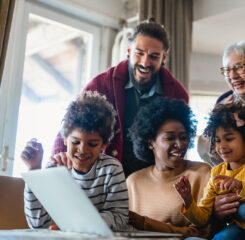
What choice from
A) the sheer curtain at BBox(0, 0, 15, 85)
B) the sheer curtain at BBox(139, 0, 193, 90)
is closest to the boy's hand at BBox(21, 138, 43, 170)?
the sheer curtain at BBox(0, 0, 15, 85)

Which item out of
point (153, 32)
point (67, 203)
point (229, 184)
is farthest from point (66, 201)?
point (153, 32)

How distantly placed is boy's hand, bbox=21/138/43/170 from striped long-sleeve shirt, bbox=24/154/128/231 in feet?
0.30

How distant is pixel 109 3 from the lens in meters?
3.58

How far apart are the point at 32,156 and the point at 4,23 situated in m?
1.52

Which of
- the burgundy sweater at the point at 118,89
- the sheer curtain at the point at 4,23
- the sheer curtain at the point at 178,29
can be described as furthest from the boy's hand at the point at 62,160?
the sheer curtain at the point at 178,29

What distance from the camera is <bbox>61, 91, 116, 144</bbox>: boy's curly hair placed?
1415 millimetres

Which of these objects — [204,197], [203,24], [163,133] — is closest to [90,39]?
[203,24]

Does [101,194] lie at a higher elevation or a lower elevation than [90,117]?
lower

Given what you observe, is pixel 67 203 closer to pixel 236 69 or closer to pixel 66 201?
pixel 66 201

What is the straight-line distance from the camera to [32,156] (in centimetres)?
133

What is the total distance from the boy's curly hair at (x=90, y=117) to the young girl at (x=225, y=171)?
12.7 inches

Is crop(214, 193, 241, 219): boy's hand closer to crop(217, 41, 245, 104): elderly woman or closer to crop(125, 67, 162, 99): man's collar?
crop(217, 41, 245, 104): elderly woman

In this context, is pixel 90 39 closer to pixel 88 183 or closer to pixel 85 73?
pixel 85 73

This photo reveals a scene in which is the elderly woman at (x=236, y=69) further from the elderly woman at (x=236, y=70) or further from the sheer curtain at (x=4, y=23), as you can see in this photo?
the sheer curtain at (x=4, y=23)
